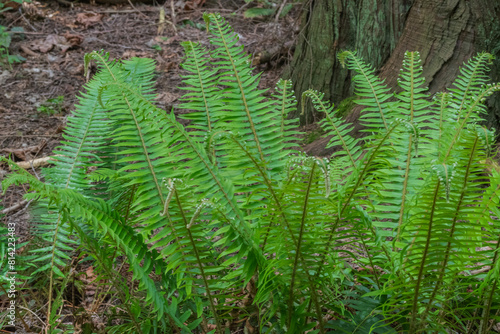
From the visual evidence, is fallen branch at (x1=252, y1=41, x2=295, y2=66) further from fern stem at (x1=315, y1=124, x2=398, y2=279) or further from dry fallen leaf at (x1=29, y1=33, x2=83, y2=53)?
fern stem at (x1=315, y1=124, x2=398, y2=279)

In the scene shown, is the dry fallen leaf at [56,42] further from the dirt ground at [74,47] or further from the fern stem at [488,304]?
the fern stem at [488,304]

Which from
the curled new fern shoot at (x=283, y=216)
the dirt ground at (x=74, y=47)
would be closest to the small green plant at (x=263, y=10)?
the dirt ground at (x=74, y=47)

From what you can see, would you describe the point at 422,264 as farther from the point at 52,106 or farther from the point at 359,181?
the point at 52,106

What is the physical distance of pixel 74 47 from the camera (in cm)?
→ 520

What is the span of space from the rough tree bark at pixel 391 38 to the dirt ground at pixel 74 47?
2.71 feet

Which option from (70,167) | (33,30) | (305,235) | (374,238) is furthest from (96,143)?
(33,30)

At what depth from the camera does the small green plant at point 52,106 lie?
4.09m

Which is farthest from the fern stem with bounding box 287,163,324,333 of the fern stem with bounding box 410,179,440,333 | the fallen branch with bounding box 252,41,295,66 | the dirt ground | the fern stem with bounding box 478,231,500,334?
the fallen branch with bounding box 252,41,295,66

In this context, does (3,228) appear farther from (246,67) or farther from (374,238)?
(374,238)

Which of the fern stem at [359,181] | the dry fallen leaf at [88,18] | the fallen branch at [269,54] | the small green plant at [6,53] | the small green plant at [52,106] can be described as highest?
the fern stem at [359,181]

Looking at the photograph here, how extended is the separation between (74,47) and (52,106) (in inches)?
51.0

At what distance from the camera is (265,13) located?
5.80 m

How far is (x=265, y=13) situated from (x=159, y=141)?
4.55 meters

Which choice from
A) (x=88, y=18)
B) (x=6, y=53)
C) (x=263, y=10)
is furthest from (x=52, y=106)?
(x=263, y=10)
